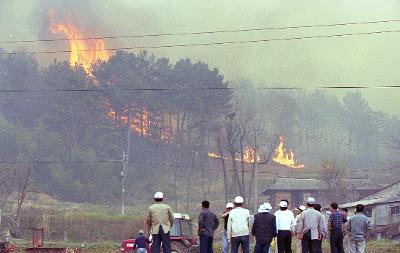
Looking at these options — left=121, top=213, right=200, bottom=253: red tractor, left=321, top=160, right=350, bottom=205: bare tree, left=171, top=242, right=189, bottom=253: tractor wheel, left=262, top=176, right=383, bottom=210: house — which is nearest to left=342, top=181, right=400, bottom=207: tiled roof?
left=321, top=160, right=350, bottom=205: bare tree

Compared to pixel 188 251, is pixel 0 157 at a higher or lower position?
higher

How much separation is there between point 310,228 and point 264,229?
4.80ft

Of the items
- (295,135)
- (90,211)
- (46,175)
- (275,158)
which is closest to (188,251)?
(90,211)

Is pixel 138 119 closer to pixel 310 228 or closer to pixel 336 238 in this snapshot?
pixel 336 238

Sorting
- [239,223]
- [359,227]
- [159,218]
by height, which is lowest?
[359,227]

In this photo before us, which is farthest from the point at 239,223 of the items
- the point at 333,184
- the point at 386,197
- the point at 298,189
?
the point at 333,184

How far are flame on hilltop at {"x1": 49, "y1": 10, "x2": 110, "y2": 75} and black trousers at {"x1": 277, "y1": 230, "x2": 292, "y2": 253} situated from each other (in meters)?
83.5

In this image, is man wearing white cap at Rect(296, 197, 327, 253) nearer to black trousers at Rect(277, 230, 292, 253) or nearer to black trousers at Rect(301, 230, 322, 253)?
black trousers at Rect(301, 230, 322, 253)

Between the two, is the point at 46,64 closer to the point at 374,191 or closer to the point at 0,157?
the point at 0,157

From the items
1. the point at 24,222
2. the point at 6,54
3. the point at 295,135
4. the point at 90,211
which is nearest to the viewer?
the point at 24,222

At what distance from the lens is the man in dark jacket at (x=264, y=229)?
51.6ft

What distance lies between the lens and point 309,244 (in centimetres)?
1650

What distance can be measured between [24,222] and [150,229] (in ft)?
148

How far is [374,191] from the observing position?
7025 cm
